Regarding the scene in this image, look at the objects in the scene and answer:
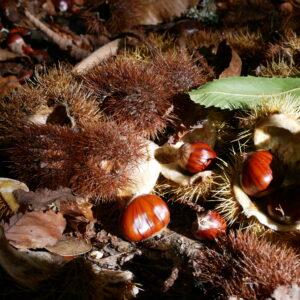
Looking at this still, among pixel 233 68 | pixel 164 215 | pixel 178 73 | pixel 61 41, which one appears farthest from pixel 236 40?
pixel 164 215

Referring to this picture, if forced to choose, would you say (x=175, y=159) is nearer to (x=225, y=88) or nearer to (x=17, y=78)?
(x=225, y=88)

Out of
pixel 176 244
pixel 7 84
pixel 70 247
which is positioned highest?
pixel 7 84

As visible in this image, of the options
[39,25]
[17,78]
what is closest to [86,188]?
[17,78]

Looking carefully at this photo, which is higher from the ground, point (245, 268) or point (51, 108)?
point (51, 108)

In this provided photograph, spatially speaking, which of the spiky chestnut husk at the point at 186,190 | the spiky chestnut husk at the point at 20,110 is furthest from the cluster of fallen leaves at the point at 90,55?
the spiky chestnut husk at the point at 20,110

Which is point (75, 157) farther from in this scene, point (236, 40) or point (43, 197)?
point (236, 40)

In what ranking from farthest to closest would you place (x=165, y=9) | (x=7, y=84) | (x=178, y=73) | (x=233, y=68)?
1. (x=165, y=9)
2. (x=7, y=84)
3. (x=233, y=68)
4. (x=178, y=73)
